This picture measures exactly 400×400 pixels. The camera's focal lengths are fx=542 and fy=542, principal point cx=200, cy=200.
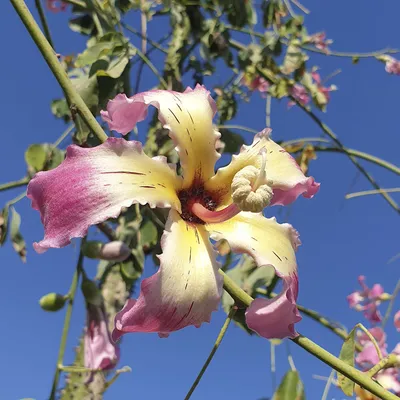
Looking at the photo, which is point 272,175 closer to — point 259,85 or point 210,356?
point 210,356

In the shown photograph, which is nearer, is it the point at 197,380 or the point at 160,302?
the point at 160,302

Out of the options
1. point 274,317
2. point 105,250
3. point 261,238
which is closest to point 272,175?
point 261,238

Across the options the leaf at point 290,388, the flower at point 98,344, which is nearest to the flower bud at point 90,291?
the flower at point 98,344

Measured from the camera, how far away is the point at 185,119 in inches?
24.6

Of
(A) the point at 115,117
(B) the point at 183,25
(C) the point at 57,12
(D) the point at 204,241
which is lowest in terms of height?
(D) the point at 204,241

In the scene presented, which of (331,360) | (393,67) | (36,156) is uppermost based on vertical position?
(393,67)

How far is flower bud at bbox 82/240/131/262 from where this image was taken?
85 cm

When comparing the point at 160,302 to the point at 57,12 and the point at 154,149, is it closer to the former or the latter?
the point at 154,149

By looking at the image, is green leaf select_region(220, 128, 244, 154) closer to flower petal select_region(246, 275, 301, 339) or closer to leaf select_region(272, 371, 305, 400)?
leaf select_region(272, 371, 305, 400)

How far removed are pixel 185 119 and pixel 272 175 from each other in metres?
0.13

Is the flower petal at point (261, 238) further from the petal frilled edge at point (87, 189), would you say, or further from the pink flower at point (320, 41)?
the pink flower at point (320, 41)

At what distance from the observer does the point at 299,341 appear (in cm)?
51

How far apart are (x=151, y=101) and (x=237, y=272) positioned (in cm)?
79

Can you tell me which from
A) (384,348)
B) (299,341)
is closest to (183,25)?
(384,348)
